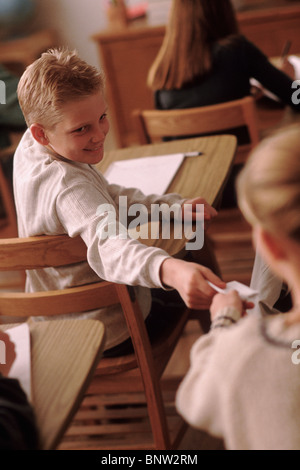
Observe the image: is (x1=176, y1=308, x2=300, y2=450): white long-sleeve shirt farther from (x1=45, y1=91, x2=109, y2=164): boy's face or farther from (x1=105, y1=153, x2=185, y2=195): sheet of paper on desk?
(x1=105, y1=153, x2=185, y2=195): sheet of paper on desk

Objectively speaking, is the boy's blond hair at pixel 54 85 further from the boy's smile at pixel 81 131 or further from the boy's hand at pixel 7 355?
the boy's hand at pixel 7 355

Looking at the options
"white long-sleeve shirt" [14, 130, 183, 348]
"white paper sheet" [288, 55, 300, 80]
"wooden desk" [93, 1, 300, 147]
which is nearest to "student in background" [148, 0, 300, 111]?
"white paper sheet" [288, 55, 300, 80]

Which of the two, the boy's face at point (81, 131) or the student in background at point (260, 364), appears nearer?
the student in background at point (260, 364)

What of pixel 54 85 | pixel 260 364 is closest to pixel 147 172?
pixel 54 85

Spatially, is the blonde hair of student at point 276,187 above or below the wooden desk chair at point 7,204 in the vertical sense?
above

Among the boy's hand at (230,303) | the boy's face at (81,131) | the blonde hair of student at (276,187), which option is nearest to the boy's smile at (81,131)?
the boy's face at (81,131)

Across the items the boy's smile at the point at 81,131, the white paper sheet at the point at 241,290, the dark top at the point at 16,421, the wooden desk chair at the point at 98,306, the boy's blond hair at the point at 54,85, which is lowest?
the wooden desk chair at the point at 98,306

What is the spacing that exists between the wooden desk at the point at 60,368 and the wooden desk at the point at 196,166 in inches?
11.7

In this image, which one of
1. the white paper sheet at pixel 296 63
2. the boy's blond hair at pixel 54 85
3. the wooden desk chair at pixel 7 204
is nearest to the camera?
the boy's blond hair at pixel 54 85

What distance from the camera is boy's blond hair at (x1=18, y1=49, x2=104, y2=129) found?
121 centimetres

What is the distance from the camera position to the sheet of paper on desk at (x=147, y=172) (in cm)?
150

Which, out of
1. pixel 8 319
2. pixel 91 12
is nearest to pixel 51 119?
pixel 8 319

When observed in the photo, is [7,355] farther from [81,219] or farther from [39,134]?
[39,134]

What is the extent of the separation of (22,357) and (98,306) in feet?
0.98
